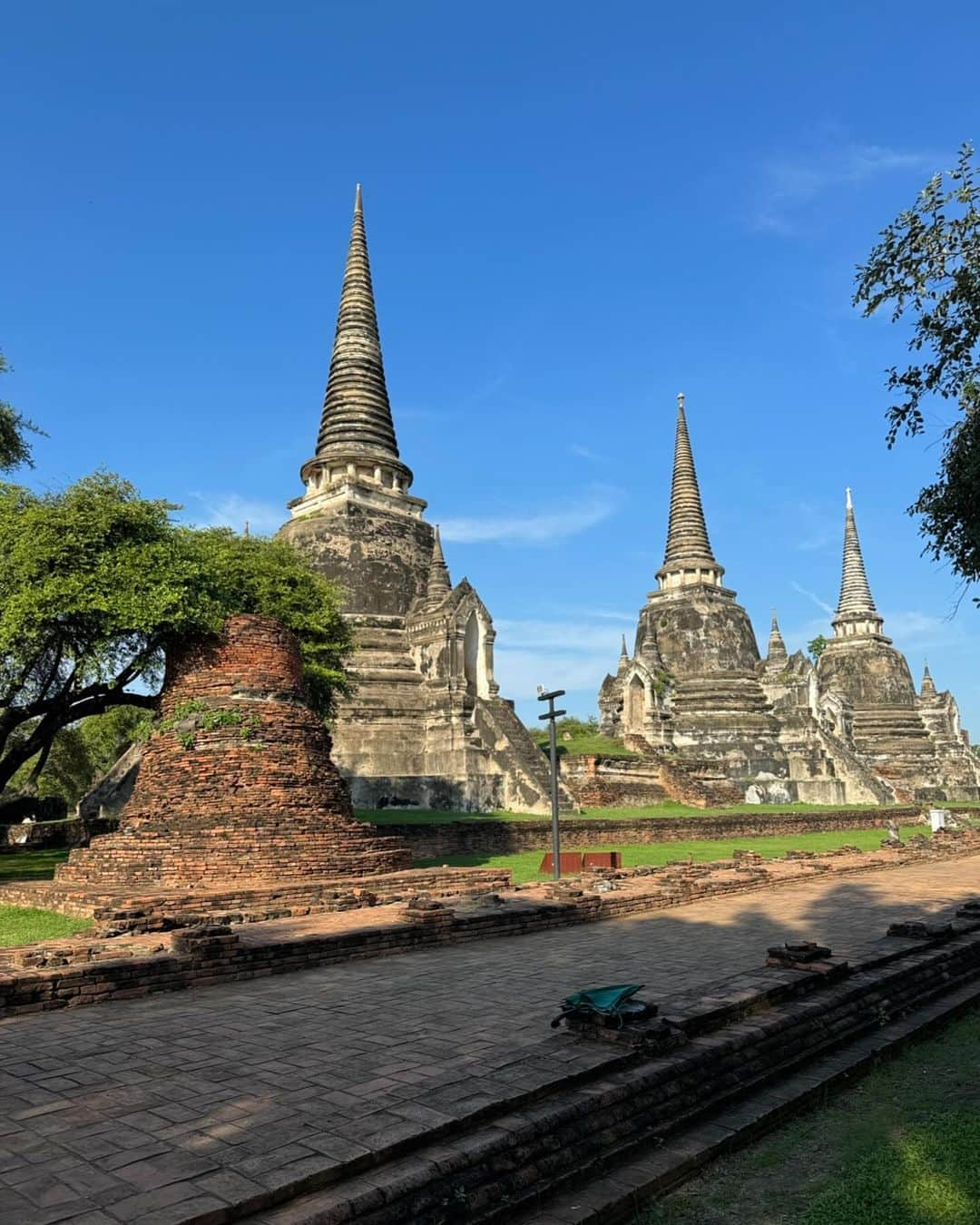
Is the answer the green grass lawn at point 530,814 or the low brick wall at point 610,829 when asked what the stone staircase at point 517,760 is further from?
the low brick wall at point 610,829

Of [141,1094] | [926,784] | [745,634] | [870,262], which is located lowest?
[141,1094]

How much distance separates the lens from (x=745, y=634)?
41875 mm

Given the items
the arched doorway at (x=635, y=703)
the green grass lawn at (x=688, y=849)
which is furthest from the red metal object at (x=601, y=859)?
the arched doorway at (x=635, y=703)

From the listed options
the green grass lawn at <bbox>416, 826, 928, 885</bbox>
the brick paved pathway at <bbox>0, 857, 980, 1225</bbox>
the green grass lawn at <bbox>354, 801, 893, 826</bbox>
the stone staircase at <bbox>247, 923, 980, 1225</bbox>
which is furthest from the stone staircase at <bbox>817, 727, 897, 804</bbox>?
the stone staircase at <bbox>247, 923, 980, 1225</bbox>

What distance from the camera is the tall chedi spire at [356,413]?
32.6 m

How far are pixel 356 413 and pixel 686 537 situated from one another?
1733cm

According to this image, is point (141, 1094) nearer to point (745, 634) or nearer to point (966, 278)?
point (966, 278)

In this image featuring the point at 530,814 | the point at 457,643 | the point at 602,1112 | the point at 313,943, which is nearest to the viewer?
the point at 602,1112

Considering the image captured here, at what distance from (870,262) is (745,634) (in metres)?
33.1

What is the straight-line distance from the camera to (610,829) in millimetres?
23188

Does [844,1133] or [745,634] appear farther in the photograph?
[745,634]

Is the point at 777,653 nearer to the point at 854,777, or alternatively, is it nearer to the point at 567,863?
the point at 854,777

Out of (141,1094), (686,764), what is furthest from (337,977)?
(686,764)

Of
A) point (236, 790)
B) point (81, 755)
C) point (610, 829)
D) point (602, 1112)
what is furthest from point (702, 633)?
point (602, 1112)
